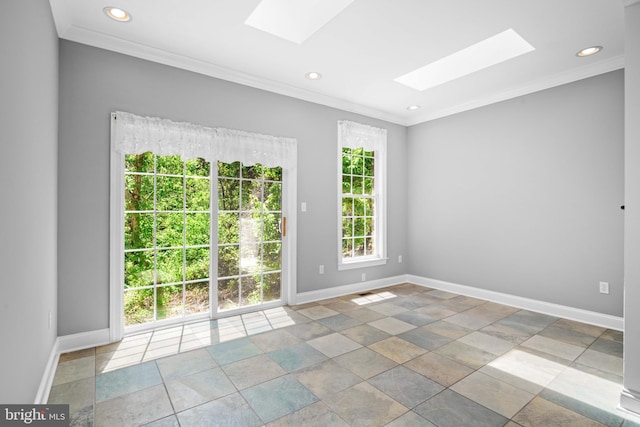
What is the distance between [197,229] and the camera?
354cm

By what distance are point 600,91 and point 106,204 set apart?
16.9ft

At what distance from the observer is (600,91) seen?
3.43 m

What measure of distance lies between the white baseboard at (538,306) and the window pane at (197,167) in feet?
12.3

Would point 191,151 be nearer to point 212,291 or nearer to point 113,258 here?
Result: point 113,258

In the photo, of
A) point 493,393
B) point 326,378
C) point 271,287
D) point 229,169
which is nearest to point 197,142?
point 229,169

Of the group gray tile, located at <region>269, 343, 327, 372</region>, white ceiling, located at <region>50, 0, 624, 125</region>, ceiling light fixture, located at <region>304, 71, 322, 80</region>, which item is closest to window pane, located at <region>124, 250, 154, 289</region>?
gray tile, located at <region>269, 343, 327, 372</region>

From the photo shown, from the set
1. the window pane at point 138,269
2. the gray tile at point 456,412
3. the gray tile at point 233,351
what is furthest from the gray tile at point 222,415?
the window pane at point 138,269

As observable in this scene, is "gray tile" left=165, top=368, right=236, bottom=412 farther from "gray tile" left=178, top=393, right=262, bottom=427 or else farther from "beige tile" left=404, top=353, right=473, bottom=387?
"beige tile" left=404, top=353, right=473, bottom=387

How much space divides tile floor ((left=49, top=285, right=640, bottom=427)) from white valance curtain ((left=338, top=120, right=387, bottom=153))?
2.49m

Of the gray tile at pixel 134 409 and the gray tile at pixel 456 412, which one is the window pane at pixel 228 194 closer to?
the gray tile at pixel 134 409

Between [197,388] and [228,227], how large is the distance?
6.09 feet

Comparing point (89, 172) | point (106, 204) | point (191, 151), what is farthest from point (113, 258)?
point (191, 151)

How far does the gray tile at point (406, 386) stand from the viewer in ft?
6.98

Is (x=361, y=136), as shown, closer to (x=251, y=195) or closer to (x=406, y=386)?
(x=251, y=195)
